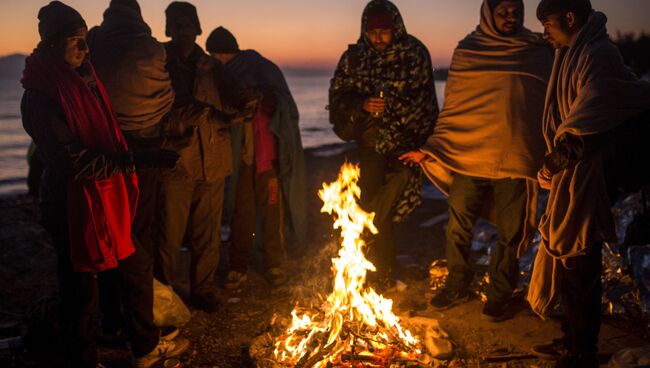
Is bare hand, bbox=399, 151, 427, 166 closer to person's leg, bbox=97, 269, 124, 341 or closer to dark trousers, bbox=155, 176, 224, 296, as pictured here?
dark trousers, bbox=155, 176, 224, 296

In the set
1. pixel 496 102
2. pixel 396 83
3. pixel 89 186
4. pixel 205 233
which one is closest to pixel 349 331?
pixel 205 233

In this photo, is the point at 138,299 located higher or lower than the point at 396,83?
lower

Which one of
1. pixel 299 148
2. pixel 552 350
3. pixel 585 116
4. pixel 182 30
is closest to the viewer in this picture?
pixel 585 116

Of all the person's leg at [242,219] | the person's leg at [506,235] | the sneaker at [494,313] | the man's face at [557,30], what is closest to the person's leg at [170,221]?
the person's leg at [242,219]

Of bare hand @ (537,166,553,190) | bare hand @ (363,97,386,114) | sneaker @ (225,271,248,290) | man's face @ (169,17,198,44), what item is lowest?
sneaker @ (225,271,248,290)

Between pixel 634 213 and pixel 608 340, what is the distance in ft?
5.65

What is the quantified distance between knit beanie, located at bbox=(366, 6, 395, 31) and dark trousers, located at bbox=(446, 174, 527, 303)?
154 cm

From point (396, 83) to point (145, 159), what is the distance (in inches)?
100.0

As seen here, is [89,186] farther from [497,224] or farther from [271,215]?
[497,224]

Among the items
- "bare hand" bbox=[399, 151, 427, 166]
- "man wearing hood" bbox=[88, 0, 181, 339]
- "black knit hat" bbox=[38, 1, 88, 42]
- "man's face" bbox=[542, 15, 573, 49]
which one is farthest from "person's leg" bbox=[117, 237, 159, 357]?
"man's face" bbox=[542, 15, 573, 49]

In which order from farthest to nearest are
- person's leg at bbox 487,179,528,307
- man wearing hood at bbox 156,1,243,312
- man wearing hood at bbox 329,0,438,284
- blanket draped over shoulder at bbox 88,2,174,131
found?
man wearing hood at bbox 329,0,438,284 < man wearing hood at bbox 156,1,243,312 < person's leg at bbox 487,179,528,307 < blanket draped over shoulder at bbox 88,2,174,131

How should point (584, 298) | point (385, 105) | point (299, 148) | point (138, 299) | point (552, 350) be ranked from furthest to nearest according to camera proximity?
1. point (299, 148)
2. point (385, 105)
3. point (552, 350)
4. point (138, 299)
5. point (584, 298)

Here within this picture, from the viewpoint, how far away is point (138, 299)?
3.71 meters

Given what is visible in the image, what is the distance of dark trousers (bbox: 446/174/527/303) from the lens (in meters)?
4.46
